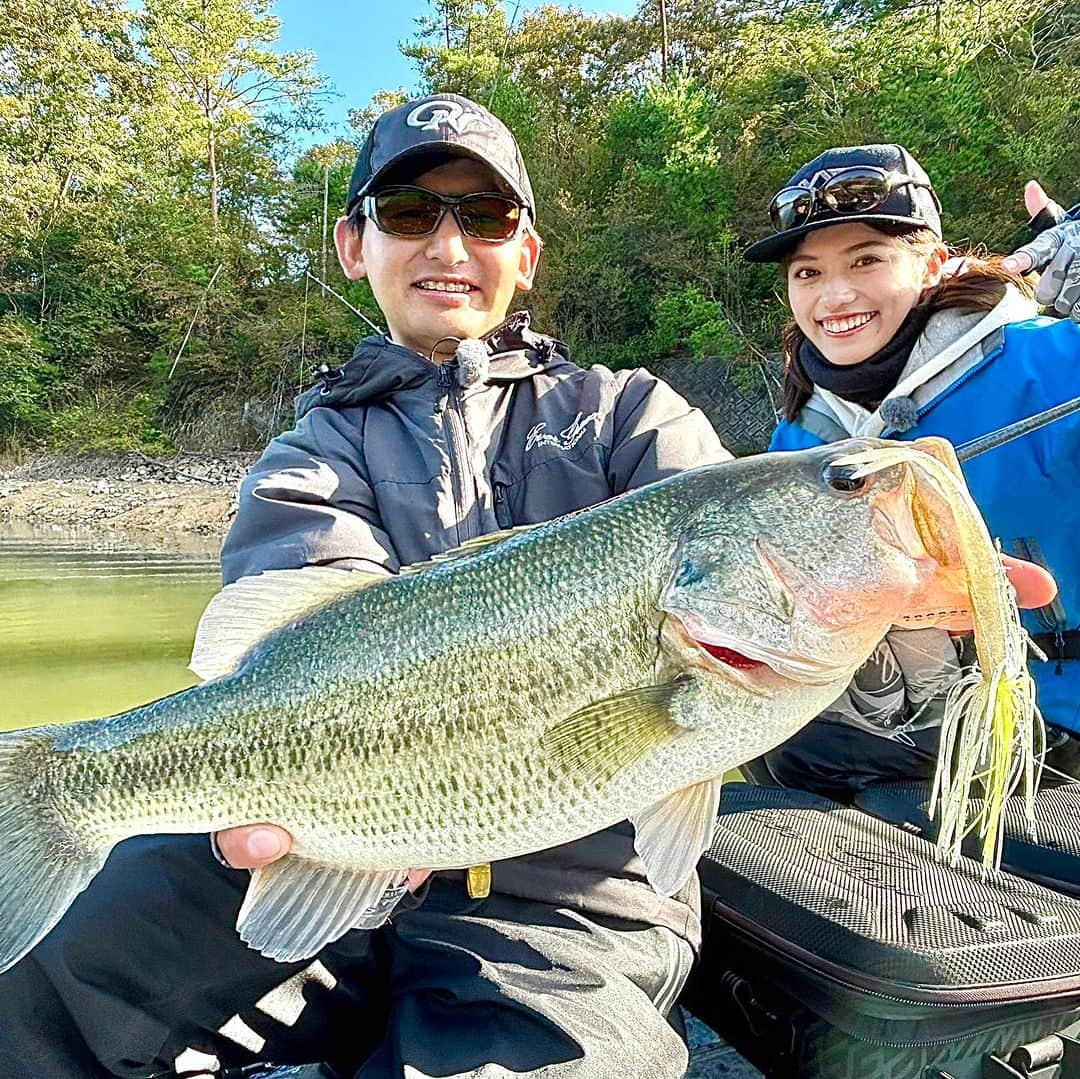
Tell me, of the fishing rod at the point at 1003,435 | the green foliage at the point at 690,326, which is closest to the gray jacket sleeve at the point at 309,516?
the fishing rod at the point at 1003,435

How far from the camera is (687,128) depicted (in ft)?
66.2

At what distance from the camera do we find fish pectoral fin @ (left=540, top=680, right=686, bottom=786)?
1513 millimetres

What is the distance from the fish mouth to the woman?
1.28 metres

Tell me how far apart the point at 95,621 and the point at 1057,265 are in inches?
318

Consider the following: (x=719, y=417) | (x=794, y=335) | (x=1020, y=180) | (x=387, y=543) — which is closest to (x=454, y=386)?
(x=387, y=543)

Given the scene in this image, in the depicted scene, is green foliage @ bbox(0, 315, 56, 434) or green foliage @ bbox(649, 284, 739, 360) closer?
green foliage @ bbox(649, 284, 739, 360)

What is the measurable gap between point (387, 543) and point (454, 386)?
1.59 feet

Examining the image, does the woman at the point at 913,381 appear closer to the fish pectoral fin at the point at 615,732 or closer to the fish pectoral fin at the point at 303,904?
the fish pectoral fin at the point at 615,732

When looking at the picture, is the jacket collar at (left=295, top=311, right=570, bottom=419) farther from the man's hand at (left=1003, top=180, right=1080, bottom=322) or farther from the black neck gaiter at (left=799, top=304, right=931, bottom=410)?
the man's hand at (left=1003, top=180, right=1080, bottom=322)

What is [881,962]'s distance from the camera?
1794 mm

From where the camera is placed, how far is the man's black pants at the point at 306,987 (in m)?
1.73

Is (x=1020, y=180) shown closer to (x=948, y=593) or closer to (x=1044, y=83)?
(x=1044, y=83)

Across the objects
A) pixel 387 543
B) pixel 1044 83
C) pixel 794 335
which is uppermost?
pixel 1044 83

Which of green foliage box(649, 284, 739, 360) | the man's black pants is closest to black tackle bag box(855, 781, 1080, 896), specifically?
the man's black pants
